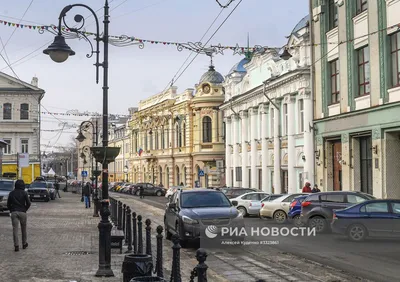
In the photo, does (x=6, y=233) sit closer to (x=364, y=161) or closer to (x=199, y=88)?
(x=364, y=161)

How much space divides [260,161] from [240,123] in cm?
587

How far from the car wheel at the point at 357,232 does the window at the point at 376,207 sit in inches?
19.6

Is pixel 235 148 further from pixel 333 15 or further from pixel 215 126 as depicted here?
pixel 333 15

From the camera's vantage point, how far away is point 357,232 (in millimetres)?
16734

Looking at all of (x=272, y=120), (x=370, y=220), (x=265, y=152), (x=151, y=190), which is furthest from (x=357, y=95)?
(x=151, y=190)

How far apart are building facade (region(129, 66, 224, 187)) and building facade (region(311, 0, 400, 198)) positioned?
22509mm

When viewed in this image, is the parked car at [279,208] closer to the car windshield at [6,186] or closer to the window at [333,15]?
the window at [333,15]

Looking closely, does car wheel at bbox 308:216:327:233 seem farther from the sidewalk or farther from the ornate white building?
the ornate white building

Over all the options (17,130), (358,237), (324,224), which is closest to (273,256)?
(358,237)

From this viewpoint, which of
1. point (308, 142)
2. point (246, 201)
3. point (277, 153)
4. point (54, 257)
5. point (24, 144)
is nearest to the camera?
point (54, 257)

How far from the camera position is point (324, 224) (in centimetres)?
1962

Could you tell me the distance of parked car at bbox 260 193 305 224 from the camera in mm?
24969

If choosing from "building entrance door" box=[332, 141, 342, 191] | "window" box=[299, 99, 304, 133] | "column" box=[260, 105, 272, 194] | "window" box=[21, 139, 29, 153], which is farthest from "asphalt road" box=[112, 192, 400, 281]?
"window" box=[21, 139, 29, 153]

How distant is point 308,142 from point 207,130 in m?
28.9
